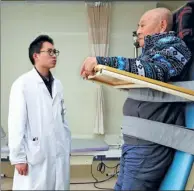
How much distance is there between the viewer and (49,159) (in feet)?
4.88

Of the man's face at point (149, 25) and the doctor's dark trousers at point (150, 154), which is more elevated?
the man's face at point (149, 25)

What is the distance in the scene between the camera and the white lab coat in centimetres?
144

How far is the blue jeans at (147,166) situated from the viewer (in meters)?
0.79

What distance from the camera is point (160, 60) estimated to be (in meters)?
0.71

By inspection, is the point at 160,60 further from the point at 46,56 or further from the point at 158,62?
the point at 46,56

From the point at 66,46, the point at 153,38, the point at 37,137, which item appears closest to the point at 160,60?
the point at 153,38

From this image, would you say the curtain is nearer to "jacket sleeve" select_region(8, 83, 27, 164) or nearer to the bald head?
"jacket sleeve" select_region(8, 83, 27, 164)

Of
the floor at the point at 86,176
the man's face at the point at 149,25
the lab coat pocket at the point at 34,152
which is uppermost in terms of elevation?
the man's face at the point at 149,25

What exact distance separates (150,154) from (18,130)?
0.87 m

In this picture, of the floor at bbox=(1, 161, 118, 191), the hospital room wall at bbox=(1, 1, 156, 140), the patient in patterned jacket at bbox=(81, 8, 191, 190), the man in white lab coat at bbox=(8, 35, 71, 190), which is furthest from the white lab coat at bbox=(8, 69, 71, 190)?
the patient in patterned jacket at bbox=(81, 8, 191, 190)

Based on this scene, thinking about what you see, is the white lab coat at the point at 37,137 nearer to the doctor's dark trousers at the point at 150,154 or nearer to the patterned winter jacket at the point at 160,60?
the doctor's dark trousers at the point at 150,154

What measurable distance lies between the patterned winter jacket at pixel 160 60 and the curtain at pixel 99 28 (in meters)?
0.97

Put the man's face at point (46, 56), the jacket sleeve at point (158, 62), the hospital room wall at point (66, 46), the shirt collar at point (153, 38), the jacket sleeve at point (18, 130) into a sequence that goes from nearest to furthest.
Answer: the jacket sleeve at point (158, 62) < the shirt collar at point (153, 38) < the jacket sleeve at point (18, 130) < the man's face at point (46, 56) < the hospital room wall at point (66, 46)

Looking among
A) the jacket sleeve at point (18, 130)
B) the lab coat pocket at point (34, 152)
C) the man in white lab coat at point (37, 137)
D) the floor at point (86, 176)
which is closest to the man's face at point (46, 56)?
the man in white lab coat at point (37, 137)
